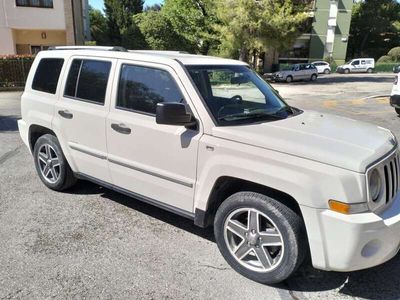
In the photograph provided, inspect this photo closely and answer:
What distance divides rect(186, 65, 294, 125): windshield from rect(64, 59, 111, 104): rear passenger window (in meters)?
1.07

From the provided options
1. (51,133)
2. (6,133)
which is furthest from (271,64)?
(51,133)

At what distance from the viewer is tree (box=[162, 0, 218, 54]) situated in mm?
32031

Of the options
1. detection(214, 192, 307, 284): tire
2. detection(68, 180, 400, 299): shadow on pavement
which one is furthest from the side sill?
detection(68, 180, 400, 299): shadow on pavement

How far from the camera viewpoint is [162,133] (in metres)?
3.71

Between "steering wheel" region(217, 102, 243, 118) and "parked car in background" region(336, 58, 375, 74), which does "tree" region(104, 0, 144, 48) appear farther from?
"steering wheel" region(217, 102, 243, 118)

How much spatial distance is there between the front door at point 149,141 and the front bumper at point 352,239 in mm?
1212

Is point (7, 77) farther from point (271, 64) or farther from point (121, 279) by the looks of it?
point (271, 64)

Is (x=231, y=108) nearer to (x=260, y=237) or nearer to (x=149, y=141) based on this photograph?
(x=149, y=141)

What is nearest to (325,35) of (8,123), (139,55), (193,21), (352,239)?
(193,21)

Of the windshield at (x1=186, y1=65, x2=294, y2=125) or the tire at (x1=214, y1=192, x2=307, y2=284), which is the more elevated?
the windshield at (x1=186, y1=65, x2=294, y2=125)

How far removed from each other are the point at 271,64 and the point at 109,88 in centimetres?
4227

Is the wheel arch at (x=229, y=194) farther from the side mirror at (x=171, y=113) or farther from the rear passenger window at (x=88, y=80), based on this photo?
Answer: the rear passenger window at (x=88, y=80)

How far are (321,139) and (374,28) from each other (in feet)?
186

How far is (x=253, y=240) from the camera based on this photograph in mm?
3328
